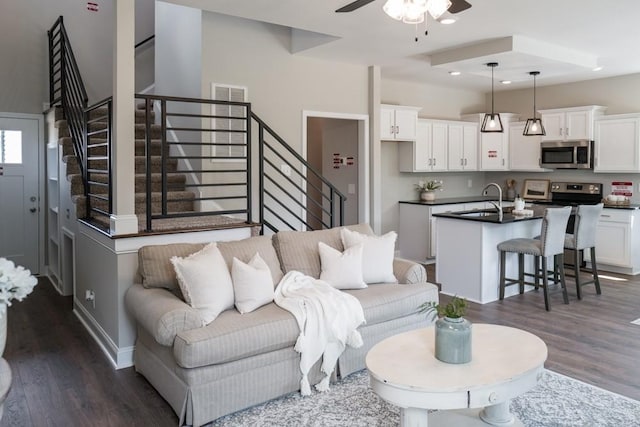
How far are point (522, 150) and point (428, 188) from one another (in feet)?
5.68

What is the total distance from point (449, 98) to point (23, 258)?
6559mm

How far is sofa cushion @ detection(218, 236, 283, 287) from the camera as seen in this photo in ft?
11.8

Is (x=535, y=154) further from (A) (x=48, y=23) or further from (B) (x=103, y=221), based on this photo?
(A) (x=48, y=23)

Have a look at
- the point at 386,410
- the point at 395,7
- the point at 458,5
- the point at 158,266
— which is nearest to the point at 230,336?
the point at 158,266

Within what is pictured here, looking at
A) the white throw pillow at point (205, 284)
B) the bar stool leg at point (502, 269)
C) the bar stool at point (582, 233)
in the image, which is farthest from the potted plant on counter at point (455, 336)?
the bar stool at point (582, 233)

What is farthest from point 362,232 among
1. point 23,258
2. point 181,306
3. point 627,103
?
point 627,103

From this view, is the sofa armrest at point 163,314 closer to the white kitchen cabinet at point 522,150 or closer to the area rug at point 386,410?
the area rug at point 386,410

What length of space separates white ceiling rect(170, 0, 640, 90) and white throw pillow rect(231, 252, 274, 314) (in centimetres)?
215

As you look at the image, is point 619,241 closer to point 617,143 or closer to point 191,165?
point 617,143

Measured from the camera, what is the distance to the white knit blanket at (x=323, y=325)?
122 inches

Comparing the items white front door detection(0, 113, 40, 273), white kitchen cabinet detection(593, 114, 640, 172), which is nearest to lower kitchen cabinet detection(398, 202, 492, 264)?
white kitchen cabinet detection(593, 114, 640, 172)

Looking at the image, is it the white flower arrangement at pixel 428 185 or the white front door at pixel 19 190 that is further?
the white flower arrangement at pixel 428 185

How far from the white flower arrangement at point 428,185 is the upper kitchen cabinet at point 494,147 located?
2.83 ft

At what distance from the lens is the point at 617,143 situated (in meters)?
6.89
